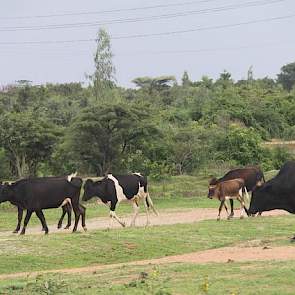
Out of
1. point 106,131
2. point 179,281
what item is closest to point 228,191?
point 179,281

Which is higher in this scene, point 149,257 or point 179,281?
point 179,281

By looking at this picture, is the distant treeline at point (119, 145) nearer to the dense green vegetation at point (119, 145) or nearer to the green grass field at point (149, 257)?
the dense green vegetation at point (119, 145)

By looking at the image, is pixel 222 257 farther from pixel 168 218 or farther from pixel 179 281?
pixel 168 218

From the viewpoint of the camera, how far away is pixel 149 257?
15430 millimetres

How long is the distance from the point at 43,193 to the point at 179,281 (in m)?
8.65

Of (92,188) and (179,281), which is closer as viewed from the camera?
(179,281)

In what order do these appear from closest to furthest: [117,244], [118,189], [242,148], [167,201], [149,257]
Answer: [149,257], [117,244], [118,189], [167,201], [242,148]

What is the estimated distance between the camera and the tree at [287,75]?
97.2 m

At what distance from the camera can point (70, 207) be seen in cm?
1955

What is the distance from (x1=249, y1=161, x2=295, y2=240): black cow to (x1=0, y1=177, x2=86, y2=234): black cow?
476 centimetres

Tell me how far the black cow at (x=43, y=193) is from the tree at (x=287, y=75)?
266ft

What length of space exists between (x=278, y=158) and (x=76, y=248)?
27.3 m

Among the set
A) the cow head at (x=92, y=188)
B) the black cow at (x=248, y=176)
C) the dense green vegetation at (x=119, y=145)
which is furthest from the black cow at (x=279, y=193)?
the dense green vegetation at (x=119, y=145)

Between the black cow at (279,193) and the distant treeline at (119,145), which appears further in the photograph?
the distant treeline at (119,145)
